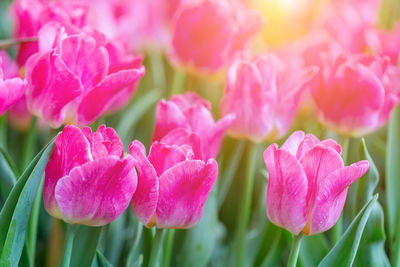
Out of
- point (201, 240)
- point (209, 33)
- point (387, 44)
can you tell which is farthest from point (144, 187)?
point (387, 44)

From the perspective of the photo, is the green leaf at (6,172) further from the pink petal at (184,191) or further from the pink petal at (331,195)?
the pink petal at (331,195)

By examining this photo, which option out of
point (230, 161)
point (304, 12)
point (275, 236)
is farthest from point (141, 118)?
point (304, 12)

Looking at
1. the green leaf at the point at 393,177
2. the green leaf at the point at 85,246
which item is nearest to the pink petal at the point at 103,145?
the green leaf at the point at 85,246

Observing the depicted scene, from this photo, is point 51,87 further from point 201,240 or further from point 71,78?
point 201,240

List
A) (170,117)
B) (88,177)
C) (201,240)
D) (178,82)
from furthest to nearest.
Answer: (178,82)
(201,240)
(170,117)
(88,177)

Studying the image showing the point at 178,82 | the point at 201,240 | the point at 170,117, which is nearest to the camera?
the point at 170,117

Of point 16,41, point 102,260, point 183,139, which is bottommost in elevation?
point 102,260

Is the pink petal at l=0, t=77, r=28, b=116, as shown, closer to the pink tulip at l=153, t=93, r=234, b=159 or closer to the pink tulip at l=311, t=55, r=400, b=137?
the pink tulip at l=153, t=93, r=234, b=159

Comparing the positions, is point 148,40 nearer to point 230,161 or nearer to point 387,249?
point 230,161
